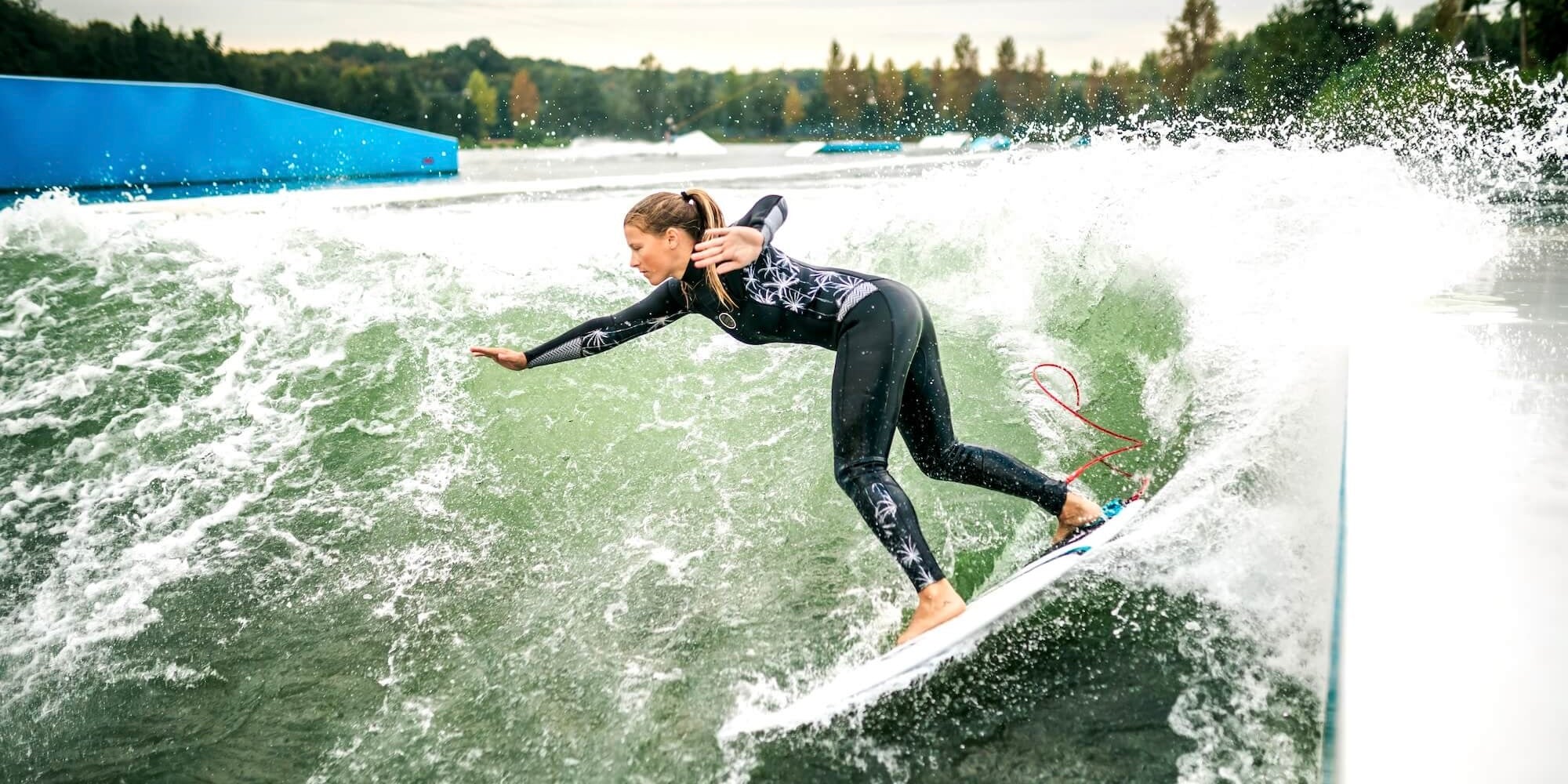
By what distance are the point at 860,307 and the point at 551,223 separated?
4.59 metres

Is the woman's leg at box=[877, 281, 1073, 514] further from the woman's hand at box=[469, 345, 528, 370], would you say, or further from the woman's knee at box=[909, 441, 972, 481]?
the woman's hand at box=[469, 345, 528, 370]

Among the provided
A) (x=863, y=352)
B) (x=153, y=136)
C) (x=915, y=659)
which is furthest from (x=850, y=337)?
(x=153, y=136)

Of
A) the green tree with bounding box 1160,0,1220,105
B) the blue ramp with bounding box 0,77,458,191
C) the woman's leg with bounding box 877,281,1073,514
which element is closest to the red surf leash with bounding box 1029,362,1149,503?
the woman's leg with bounding box 877,281,1073,514

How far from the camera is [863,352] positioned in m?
2.50

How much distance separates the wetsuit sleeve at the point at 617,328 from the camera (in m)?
2.79

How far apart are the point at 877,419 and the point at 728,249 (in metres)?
0.64

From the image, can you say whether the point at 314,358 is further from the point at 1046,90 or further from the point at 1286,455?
the point at 1046,90

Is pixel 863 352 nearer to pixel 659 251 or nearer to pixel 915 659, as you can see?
pixel 659 251

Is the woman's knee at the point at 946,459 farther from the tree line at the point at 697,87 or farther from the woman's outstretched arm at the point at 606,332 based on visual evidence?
the tree line at the point at 697,87

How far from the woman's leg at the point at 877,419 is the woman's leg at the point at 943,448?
12 cm

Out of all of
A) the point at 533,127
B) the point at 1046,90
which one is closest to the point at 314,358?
the point at 1046,90

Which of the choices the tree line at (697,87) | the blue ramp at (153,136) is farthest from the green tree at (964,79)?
the blue ramp at (153,136)

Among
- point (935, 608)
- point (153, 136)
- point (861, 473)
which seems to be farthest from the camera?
point (153, 136)

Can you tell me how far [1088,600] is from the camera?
2.70m
